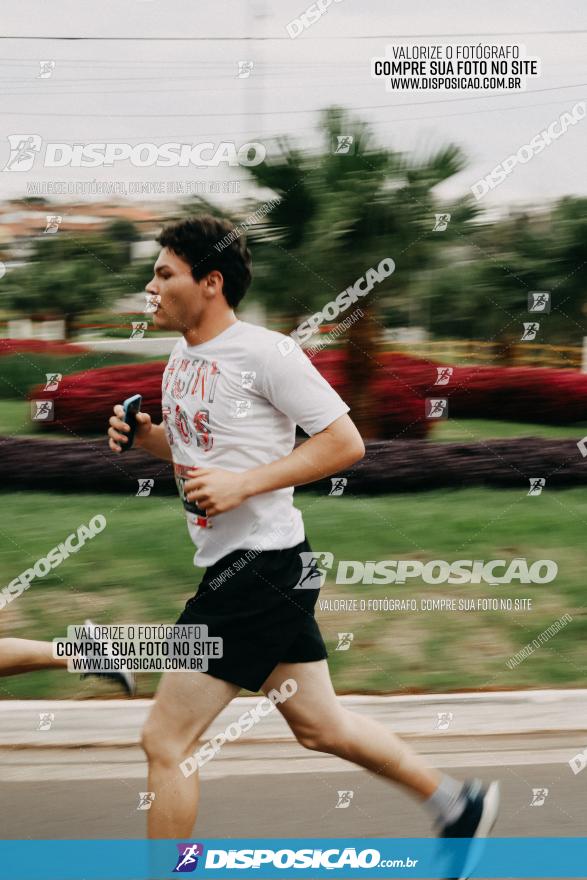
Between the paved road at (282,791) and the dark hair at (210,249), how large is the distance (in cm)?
137

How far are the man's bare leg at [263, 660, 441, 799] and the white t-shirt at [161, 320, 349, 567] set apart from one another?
30 cm

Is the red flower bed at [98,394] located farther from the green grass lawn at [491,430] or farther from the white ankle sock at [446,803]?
the white ankle sock at [446,803]

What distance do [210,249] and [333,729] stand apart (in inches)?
43.5

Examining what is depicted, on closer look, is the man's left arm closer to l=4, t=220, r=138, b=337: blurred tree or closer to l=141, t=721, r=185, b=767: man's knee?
l=141, t=721, r=185, b=767: man's knee

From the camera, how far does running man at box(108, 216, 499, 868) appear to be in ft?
8.50

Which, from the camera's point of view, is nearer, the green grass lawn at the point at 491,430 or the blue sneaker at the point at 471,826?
the blue sneaker at the point at 471,826

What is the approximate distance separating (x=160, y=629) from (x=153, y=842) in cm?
54

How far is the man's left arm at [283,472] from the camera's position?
2541mm

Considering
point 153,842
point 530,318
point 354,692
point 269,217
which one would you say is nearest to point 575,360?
point 530,318

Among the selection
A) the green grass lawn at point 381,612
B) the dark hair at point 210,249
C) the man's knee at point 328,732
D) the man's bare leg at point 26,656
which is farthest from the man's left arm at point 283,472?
the green grass lawn at point 381,612

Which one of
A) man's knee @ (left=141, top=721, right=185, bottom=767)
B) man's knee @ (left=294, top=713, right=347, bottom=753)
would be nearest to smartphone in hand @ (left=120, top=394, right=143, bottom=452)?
man's knee @ (left=141, top=721, right=185, bottom=767)

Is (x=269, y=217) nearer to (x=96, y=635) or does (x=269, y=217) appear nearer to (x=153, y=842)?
(x=96, y=635)

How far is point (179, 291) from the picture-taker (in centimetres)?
271

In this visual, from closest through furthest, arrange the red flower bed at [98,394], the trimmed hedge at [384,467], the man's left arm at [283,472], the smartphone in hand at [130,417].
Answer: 1. the man's left arm at [283,472]
2. the smartphone in hand at [130,417]
3. the red flower bed at [98,394]
4. the trimmed hedge at [384,467]
